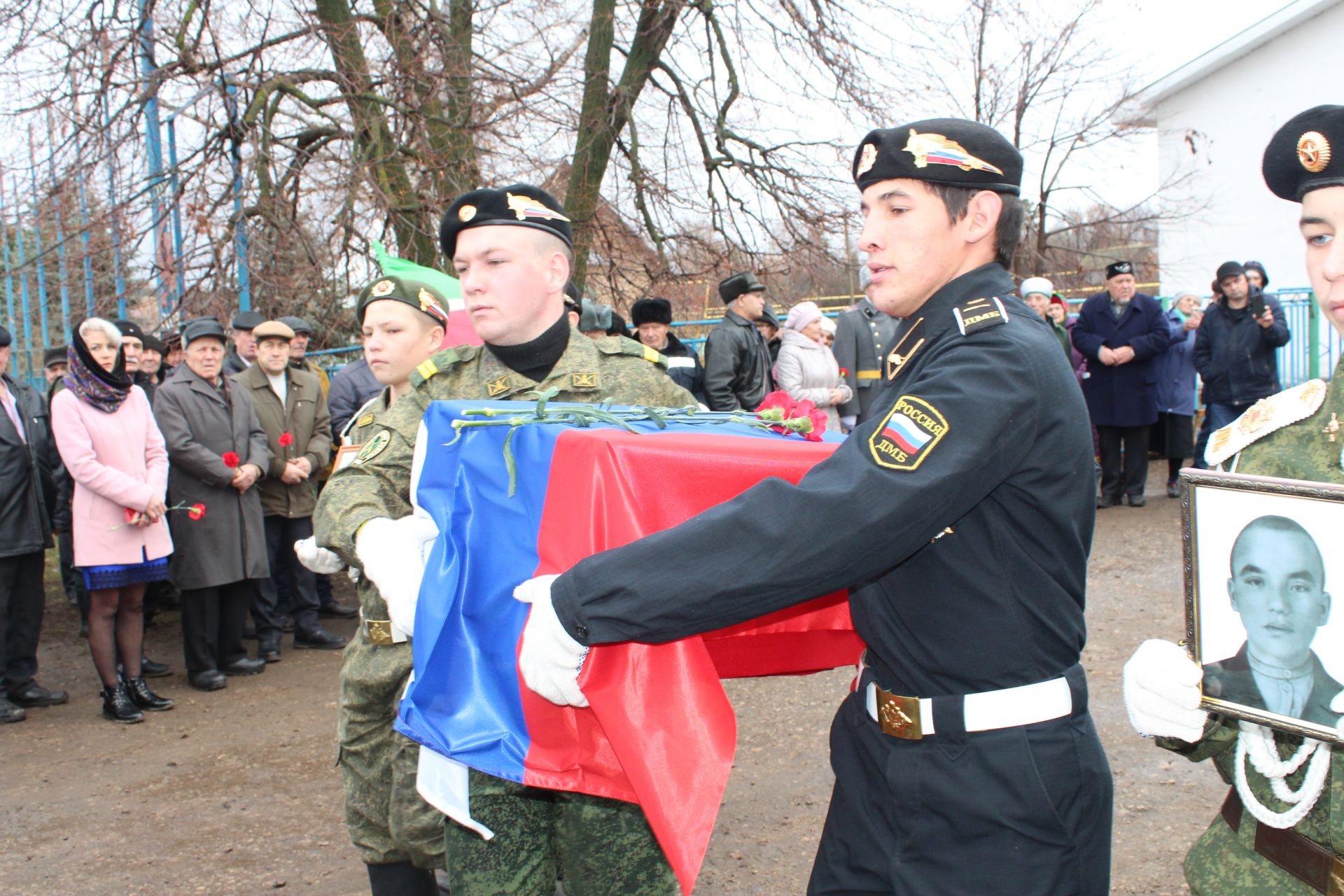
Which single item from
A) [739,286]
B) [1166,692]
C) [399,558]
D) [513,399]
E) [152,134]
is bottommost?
[1166,692]

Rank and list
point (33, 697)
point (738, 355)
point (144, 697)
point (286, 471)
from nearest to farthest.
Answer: point (144, 697), point (33, 697), point (286, 471), point (738, 355)

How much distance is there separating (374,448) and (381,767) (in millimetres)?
894

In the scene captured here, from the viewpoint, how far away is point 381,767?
302cm

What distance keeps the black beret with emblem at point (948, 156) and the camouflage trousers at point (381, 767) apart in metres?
1.77

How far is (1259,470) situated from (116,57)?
28.1 feet

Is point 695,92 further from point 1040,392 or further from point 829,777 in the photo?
point 1040,392

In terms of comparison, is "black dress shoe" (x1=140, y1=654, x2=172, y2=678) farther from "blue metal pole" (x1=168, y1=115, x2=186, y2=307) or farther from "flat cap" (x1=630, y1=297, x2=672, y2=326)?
"flat cap" (x1=630, y1=297, x2=672, y2=326)

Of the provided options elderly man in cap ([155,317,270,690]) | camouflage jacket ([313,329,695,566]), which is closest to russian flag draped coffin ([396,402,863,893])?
camouflage jacket ([313,329,695,566])

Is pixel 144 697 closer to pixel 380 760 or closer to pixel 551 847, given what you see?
pixel 380 760

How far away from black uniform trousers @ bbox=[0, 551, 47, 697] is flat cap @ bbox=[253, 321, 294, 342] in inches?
69.1

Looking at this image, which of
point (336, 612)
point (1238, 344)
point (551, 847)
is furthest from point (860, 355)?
point (551, 847)

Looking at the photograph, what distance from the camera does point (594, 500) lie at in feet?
6.66

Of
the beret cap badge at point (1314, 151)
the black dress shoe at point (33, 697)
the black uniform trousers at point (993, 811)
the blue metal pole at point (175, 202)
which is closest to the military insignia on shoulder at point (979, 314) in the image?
the beret cap badge at point (1314, 151)

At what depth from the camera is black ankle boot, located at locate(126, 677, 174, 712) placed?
5.72 meters
